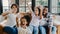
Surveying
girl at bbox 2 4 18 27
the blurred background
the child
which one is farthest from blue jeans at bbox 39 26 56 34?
the blurred background

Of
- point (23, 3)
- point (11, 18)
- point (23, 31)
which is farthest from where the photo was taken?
point (23, 3)

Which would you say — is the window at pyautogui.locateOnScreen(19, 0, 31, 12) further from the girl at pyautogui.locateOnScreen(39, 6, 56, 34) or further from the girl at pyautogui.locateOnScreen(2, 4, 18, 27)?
the girl at pyautogui.locateOnScreen(39, 6, 56, 34)

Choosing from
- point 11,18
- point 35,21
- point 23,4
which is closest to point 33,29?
point 35,21

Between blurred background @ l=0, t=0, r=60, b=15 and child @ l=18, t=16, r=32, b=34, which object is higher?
blurred background @ l=0, t=0, r=60, b=15

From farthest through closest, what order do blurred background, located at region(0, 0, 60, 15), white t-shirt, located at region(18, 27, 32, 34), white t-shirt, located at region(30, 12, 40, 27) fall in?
blurred background, located at region(0, 0, 60, 15) → white t-shirt, located at region(30, 12, 40, 27) → white t-shirt, located at region(18, 27, 32, 34)

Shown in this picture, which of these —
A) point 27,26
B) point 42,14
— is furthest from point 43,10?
point 27,26

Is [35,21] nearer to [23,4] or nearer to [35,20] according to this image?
[35,20]

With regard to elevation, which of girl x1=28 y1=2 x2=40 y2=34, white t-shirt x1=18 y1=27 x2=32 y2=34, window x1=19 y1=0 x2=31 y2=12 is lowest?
white t-shirt x1=18 y1=27 x2=32 y2=34

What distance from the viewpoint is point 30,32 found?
1894mm

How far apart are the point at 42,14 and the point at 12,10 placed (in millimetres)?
553

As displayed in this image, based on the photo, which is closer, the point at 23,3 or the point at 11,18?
the point at 11,18

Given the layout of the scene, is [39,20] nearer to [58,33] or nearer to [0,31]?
[58,33]

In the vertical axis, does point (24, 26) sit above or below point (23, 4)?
below

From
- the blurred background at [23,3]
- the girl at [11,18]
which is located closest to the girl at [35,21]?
the girl at [11,18]
